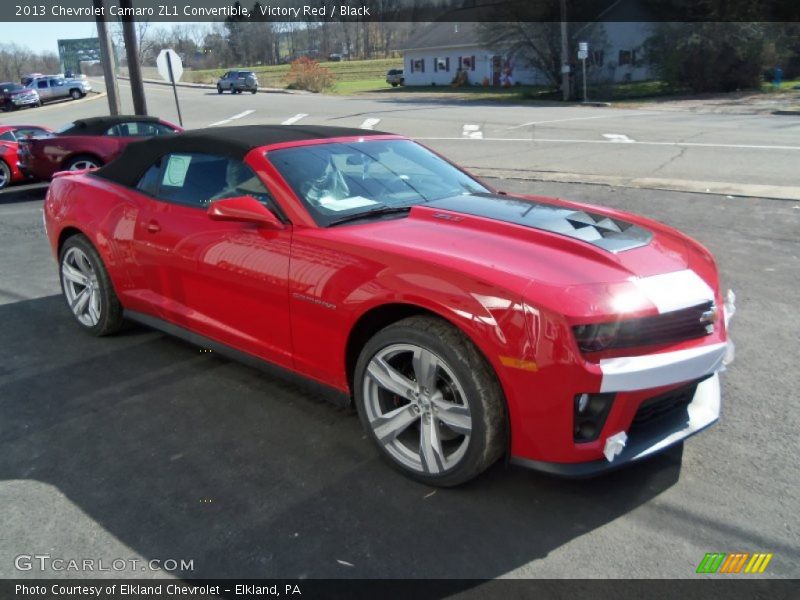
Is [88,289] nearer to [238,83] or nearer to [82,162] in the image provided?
[82,162]

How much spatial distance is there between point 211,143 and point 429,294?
201 centimetres

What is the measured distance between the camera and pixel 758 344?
15.0ft

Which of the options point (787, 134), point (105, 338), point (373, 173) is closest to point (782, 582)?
point (373, 173)

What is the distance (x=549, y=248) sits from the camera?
10.1 feet

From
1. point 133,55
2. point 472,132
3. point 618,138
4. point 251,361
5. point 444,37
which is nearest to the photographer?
point 251,361

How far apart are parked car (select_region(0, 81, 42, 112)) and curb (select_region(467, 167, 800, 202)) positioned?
142ft

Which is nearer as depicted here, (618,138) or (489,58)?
(618,138)

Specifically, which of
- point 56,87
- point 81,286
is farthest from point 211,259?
point 56,87

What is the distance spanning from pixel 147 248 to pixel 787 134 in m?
16.9

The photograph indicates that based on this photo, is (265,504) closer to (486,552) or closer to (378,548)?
(378,548)

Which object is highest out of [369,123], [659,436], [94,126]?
[94,126]

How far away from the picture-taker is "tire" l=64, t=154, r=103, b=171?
12508 mm

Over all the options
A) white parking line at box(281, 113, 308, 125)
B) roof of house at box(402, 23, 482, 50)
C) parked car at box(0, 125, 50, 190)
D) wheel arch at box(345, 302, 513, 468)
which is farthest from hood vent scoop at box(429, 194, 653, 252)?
roof of house at box(402, 23, 482, 50)

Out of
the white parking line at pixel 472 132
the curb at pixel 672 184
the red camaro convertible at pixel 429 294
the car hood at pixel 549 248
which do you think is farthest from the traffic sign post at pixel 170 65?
the car hood at pixel 549 248
